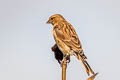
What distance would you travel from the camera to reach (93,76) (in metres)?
4.72

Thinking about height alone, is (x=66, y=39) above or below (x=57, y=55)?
above

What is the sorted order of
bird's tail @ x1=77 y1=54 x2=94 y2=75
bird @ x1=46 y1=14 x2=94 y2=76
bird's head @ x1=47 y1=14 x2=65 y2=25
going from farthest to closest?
bird's head @ x1=47 y1=14 x2=65 y2=25
bird @ x1=46 y1=14 x2=94 y2=76
bird's tail @ x1=77 y1=54 x2=94 y2=75

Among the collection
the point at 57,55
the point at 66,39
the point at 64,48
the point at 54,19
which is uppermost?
the point at 54,19

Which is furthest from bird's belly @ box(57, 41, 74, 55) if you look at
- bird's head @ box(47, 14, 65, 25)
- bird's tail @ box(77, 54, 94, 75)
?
bird's head @ box(47, 14, 65, 25)

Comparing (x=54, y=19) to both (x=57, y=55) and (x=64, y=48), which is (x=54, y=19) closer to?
(x=64, y=48)

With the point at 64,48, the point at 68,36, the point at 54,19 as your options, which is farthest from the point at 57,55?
the point at 54,19

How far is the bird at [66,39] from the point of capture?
600 centimetres

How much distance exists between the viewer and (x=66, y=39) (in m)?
6.14

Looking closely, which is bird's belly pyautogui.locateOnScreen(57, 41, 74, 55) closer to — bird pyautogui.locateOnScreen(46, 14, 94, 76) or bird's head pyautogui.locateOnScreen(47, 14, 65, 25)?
bird pyautogui.locateOnScreen(46, 14, 94, 76)

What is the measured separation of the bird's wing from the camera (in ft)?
19.9

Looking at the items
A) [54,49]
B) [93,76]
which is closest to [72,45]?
[54,49]

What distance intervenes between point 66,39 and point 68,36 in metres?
0.20

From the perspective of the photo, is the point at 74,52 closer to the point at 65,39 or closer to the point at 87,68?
the point at 65,39

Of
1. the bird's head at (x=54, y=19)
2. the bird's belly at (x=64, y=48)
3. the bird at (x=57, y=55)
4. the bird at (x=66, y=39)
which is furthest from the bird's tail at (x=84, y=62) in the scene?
the bird's head at (x=54, y=19)
